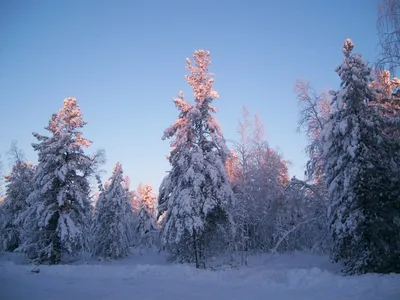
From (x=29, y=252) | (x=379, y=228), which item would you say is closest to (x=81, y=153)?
(x=29, y=252)

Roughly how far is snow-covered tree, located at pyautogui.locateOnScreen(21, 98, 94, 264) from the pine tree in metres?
18.2

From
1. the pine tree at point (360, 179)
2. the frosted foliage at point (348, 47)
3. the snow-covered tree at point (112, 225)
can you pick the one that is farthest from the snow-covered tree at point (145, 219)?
the frosted foliage at point (348, 47)

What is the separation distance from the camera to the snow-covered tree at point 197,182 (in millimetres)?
17984

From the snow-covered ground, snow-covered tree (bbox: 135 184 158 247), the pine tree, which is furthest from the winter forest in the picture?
snow-covered tree (bbox: 135 184 158 247)

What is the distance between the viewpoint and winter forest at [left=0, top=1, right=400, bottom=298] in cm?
1332

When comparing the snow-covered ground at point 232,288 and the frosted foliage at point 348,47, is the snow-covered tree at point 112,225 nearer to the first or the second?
the snow-covered ground at point 232,288

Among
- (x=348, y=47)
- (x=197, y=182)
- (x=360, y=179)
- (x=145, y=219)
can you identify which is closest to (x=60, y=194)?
(x=197, y=182)

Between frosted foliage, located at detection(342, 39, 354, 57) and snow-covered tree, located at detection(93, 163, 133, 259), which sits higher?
frosted foliage, located at detection(342, 39, 354, 57)

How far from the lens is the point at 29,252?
2277 centimetres

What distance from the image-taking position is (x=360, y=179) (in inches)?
533

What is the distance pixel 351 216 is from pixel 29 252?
923 inches

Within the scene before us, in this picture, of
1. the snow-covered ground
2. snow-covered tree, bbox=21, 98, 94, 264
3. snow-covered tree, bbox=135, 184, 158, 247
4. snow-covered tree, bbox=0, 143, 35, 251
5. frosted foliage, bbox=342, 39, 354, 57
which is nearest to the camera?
the snow-covered ground

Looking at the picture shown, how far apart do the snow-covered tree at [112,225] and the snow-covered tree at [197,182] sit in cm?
1437

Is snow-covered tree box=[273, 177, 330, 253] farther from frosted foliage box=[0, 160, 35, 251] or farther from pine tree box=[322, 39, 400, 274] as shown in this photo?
frosted foliage box=[0, 160, 35, 251]
